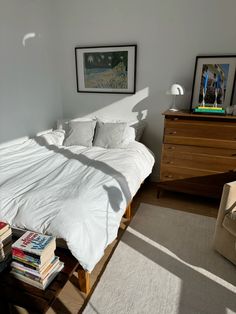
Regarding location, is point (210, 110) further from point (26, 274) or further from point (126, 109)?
point (26, 274)

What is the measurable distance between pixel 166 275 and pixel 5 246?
1196 mm

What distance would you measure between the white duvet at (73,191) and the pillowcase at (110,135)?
12 cm

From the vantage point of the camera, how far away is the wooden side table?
1180 millimetres

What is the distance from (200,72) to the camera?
269 centimetres

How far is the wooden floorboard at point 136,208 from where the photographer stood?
1.51m

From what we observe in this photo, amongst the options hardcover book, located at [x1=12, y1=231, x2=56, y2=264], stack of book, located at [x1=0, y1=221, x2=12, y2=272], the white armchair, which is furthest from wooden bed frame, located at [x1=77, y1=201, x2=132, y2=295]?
the white armchair

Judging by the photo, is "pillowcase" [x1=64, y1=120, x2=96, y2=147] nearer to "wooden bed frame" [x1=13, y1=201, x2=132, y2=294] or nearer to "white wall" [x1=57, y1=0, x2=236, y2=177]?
"white wall" [x1=57, y1=0, x2=236, y2=177]

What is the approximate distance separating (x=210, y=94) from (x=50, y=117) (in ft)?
7.53

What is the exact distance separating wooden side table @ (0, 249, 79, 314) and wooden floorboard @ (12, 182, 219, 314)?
335 millimetres

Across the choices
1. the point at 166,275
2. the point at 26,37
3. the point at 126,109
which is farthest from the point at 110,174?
the point at 26,37

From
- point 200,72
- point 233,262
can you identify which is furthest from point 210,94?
point 233,262

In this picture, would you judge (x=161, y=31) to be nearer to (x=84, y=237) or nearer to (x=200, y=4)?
(x=200, y=4)

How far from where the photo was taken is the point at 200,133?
245 cm

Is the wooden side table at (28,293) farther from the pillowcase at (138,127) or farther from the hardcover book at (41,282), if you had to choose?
the pillowcase at (138,127)
